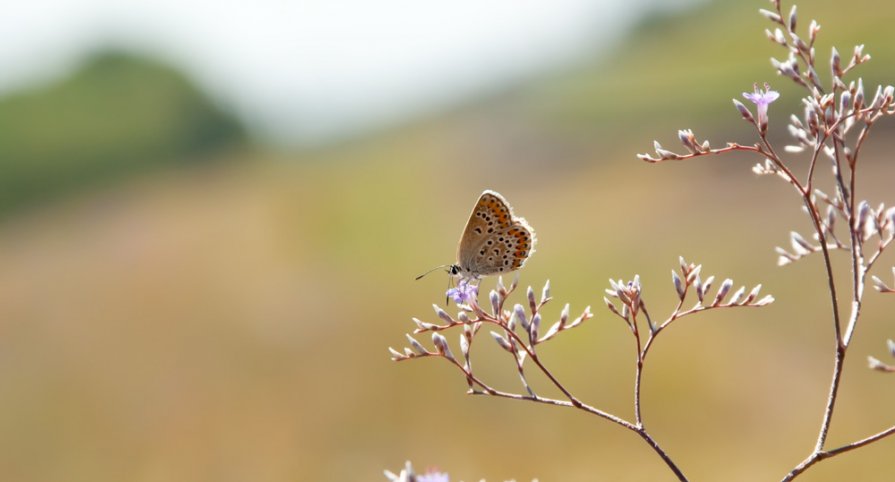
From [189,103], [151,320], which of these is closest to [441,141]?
[189,103]

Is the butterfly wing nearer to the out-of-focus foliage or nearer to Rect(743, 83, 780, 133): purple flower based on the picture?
Rect(743, 83, 780, 133): purple flower

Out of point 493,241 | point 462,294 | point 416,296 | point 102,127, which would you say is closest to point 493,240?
point 493,241

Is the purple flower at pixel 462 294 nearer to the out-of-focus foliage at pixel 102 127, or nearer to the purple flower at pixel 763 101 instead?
the purple flower at pixel 763 101

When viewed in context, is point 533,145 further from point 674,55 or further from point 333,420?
point 333,420

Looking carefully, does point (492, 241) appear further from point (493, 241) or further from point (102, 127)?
point (102, 127)

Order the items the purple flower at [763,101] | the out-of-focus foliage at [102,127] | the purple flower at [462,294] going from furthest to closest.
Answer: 1. the out-of-focus foliage at [102,127]
2. the purple flower at [462,294]
3. the purple flower at [763,101]

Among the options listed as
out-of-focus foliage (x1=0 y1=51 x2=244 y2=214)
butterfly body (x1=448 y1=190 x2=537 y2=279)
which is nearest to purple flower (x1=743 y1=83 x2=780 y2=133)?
butterfly body (x1=448 y1=190 x2=537 y2=279)

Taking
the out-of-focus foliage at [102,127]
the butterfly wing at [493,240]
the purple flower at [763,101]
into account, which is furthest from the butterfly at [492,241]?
the out-of-focus foliage at [102,127]

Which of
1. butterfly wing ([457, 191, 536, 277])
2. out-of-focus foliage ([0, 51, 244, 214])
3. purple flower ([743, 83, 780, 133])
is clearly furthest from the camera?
out-of-focus foliage ([0, 51, 244, 214])
